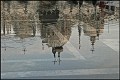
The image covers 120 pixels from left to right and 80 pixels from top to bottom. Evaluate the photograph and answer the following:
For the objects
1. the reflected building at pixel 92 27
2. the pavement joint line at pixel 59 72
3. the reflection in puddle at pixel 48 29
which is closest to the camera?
the pavement joint line at pixel 59 72

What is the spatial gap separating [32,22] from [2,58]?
24.8 ft

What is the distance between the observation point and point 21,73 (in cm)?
969

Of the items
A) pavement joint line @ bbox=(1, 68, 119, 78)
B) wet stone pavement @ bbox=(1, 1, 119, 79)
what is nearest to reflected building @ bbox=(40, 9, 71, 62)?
wet stone pavement @ bbox=(1, 1, 119, 79)

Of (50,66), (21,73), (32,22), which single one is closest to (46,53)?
(50,66)

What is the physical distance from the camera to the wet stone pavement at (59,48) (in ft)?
32.1

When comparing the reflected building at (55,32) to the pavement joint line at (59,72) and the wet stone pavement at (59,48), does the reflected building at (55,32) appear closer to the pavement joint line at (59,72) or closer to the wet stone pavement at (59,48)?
the wet stone pavement at (59,48)

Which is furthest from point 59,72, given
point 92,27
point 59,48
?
point 92,27

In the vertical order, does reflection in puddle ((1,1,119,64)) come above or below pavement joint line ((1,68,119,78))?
above

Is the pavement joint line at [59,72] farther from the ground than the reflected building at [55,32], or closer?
closer

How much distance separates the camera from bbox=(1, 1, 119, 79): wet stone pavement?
9789 millimetres

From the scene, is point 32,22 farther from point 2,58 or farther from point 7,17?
point 2,58

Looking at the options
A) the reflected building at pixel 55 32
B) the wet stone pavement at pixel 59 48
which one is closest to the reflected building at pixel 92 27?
the wet stone pavement at pixel 59 48

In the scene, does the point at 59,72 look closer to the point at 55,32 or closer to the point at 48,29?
the point at 55,32

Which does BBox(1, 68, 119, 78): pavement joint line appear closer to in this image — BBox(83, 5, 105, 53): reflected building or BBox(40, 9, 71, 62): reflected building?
BBox(40, 9, 71, 62): reflected building
